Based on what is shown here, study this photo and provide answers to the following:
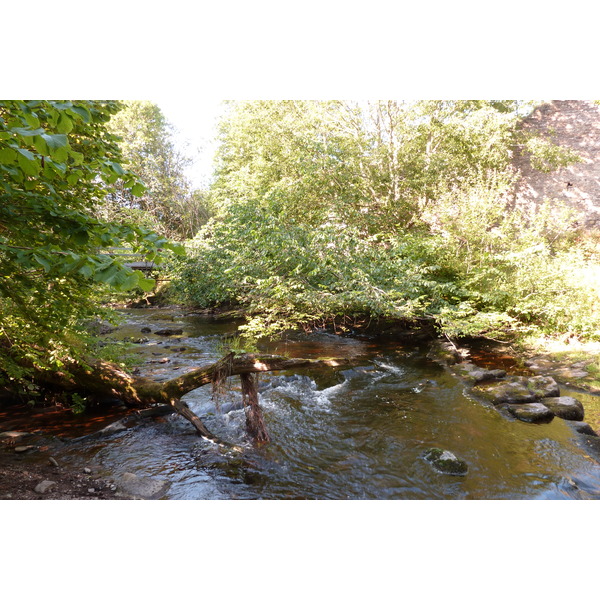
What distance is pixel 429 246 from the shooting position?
22.0ft

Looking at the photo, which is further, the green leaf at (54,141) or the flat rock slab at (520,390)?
the flat rock slab at (520,390)

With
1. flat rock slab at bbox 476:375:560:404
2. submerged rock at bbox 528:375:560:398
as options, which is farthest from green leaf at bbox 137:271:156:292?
submerged rock at bbox 528:375:560:398

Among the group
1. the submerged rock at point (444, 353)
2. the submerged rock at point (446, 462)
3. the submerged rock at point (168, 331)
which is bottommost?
the submerged rock at point (168, 331)

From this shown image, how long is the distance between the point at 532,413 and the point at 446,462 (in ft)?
5.00

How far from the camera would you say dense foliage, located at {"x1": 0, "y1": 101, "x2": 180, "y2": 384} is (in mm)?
1188

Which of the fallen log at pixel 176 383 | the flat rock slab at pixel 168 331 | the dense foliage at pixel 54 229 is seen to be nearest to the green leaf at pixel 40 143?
the dense foliage at pixel 54 229

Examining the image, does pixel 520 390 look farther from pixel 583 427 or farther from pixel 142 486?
pixel 142 486

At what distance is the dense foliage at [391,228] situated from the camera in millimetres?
5629

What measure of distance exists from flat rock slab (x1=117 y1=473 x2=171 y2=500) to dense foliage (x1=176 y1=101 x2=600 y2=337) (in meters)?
2.53

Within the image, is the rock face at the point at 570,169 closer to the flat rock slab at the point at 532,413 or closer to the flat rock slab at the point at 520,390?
the flat rock slab at the point at 520,390

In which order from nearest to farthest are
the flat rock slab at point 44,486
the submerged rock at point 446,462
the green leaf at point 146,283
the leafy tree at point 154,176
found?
the green leaf at point 146,283 → the flat rock slab at point 44,486 → the submerged rock at point 446,462 → the leafy tree at point 154,176

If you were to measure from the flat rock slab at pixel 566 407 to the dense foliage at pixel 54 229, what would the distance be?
4375 millimetres
